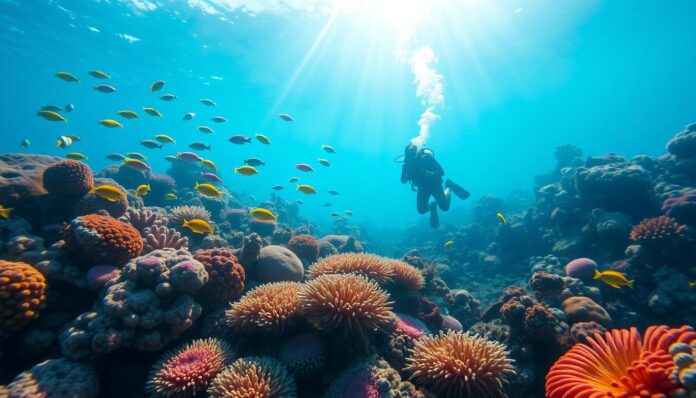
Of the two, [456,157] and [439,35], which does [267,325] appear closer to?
[439,35]

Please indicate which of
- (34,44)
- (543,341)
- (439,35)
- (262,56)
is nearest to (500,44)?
(439,35)

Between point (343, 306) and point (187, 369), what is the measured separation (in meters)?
1.85

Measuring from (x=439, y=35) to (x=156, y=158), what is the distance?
668 feet

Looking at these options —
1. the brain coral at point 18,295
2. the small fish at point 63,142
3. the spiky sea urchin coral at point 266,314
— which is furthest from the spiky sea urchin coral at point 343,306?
the small fish at point 63,142

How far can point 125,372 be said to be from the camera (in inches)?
138

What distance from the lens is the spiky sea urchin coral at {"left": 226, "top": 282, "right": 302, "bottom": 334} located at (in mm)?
3641

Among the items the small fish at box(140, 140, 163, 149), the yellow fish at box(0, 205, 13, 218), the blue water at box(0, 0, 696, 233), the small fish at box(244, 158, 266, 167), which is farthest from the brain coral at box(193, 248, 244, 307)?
the blue water at box(0, 0, 696, 233)

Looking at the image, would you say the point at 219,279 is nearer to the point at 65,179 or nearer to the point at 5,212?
the point at 5,212

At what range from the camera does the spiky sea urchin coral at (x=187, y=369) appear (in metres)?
3.05

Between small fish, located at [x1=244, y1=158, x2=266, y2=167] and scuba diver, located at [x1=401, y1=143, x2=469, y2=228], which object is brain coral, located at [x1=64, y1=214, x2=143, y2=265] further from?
scuba diver, located at [x1=401, y1=143, x2=469, y2=228]

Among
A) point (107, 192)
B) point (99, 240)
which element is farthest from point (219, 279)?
point (107, 192)

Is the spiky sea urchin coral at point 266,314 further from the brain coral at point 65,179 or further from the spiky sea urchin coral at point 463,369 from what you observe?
the brain coral at point 65,179

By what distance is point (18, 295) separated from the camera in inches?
132

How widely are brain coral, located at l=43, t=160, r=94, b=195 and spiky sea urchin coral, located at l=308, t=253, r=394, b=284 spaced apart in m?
5.33
